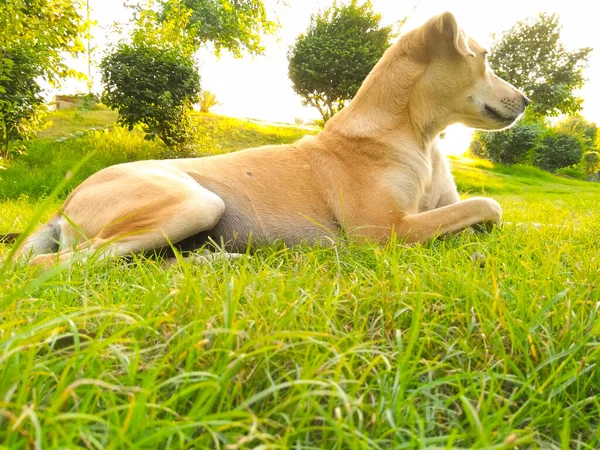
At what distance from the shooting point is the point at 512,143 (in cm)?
2503

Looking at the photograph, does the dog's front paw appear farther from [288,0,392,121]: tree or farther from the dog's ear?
[288,0,392,121]: tree

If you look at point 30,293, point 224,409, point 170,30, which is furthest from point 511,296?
point 170,30

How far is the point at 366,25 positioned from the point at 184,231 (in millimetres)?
14688

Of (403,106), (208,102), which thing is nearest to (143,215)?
(403,106)

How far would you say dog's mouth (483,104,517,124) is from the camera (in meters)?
3.11

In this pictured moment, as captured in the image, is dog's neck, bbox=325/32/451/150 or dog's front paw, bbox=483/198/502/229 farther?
dog's neck, bbox=325/32/451/150

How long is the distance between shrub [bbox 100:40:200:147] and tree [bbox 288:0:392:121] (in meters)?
6.20

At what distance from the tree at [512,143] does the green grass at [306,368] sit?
25.9 meters

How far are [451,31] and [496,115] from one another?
0.67 m

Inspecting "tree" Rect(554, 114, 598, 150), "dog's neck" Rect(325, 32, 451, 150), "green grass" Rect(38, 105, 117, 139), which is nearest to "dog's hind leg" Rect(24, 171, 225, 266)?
"dog's neck" Rect(325, 32, 451, 150)

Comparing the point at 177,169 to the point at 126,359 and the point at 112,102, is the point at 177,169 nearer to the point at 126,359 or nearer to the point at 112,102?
the point at 126,359

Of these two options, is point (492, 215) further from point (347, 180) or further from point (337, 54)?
point (337, 54)

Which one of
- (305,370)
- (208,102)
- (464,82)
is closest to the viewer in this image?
(305,370)

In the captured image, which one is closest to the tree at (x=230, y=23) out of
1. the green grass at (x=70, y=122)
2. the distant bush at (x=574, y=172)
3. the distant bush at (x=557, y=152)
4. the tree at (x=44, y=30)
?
the green grass at (x=70, y=122)
